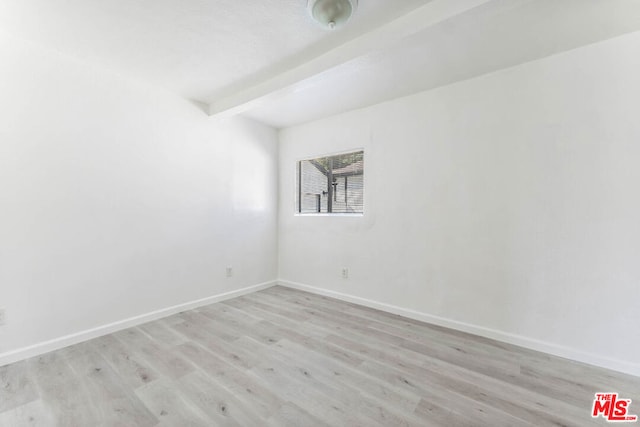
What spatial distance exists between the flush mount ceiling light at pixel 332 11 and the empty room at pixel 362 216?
0.01m

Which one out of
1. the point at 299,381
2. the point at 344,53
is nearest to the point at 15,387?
the point at 299,381

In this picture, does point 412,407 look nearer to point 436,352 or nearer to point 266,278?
point 436,352

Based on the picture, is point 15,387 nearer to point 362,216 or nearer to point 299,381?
point 299,381

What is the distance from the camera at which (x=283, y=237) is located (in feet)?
13.8

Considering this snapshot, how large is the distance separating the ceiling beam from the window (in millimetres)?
1302

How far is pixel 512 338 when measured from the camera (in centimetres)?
236

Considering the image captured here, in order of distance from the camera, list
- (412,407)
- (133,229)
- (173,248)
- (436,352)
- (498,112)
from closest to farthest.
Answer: (412,407) → (436,352) → (498,112) → (133,229) → (173,248)

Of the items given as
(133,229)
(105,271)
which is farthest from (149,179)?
(105,271)

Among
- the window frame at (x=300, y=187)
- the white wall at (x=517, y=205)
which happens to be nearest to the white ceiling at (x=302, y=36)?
the white wall at (x=517, y=205)

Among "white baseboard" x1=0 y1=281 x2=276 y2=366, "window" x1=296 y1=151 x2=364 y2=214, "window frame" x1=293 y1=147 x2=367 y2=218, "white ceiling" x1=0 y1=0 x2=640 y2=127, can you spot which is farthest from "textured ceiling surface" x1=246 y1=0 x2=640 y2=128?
"white baseboard" x1=0 y1=281 x2=276 y2=366

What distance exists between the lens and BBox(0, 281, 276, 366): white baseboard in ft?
6.79

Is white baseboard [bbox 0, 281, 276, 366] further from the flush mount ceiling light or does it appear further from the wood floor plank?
the flush mount ceiling light

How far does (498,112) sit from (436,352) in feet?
7.07

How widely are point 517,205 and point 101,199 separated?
3733mm
